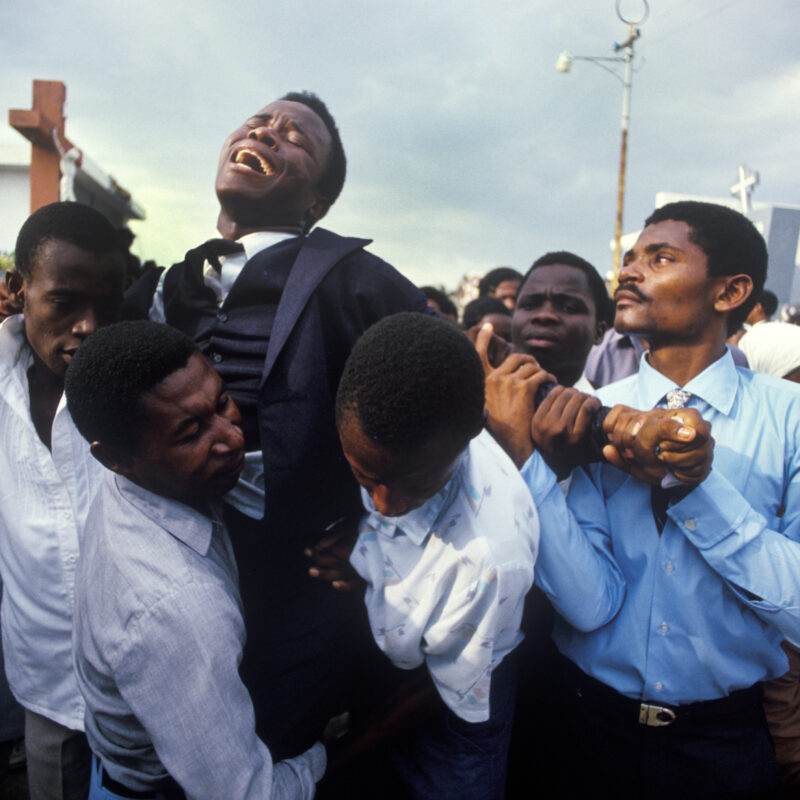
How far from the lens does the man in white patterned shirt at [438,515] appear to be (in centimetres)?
114

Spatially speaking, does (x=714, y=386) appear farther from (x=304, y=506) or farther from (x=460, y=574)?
(x=304, y=506)

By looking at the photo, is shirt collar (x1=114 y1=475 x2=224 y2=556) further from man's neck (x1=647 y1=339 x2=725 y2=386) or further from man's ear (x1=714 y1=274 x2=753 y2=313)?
man's ear (x1=714 y1=274 x2=753 y2=313)

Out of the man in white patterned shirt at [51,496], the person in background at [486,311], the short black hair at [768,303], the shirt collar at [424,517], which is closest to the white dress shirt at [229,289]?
the man in white patterned shirt at [51,496]

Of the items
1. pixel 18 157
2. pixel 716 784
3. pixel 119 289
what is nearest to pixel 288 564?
pixel 119 289

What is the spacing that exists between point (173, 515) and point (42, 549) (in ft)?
2.72

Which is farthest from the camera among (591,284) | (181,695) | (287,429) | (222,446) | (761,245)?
(591,284)

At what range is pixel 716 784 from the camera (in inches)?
59.4

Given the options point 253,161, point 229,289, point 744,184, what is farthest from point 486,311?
point 744,184

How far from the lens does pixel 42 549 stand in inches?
71.7

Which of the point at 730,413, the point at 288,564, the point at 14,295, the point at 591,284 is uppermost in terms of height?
the point at 591,284

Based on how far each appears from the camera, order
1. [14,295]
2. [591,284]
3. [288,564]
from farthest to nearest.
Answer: [591,284] → [14,295] → [288,564]

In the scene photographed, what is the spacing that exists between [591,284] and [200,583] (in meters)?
2.18

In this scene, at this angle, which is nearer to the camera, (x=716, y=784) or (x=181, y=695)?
(x=181, y=695)

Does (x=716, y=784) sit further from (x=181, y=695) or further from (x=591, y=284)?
(x=591, y=284)
